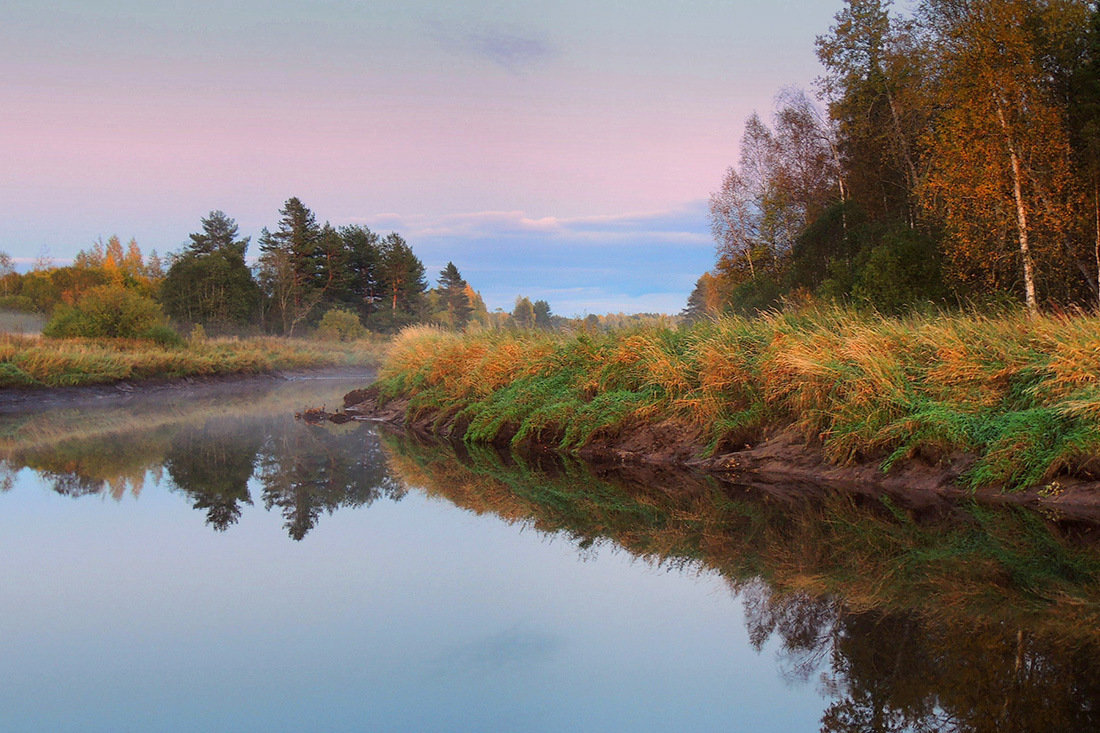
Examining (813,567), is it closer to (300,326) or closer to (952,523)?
(952,523)

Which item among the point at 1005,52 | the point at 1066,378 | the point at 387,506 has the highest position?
the point at 1005,52

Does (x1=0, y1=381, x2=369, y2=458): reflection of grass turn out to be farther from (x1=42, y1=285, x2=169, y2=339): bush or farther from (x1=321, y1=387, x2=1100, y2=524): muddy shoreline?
(x1=321, y1=387, x2=1100, y2=524): muddy shoreline

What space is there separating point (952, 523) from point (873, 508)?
755mm

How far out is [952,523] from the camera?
6.35 metres

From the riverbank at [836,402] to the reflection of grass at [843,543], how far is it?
78 centimetres

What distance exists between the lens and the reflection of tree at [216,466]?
814cm

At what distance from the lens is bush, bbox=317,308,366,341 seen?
170 ft

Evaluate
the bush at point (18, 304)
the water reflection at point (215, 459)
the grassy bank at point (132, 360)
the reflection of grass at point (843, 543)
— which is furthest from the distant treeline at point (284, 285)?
the reflection of grass at point (843, 543)

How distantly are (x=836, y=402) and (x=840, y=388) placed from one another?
0.19 meters

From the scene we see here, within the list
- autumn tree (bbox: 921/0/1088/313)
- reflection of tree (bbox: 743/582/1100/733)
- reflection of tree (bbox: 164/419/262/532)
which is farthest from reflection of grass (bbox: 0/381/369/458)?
autumn tree (bbox: 921/0/1088/313)

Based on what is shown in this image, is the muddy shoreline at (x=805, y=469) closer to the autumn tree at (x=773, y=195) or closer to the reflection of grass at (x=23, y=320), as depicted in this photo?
the autumn tree at (x=773, y=195)

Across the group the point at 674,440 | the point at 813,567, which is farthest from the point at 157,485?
the point at 813,567

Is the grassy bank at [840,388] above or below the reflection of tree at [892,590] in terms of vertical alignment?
above

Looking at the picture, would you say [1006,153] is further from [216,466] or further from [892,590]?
[216,466]
